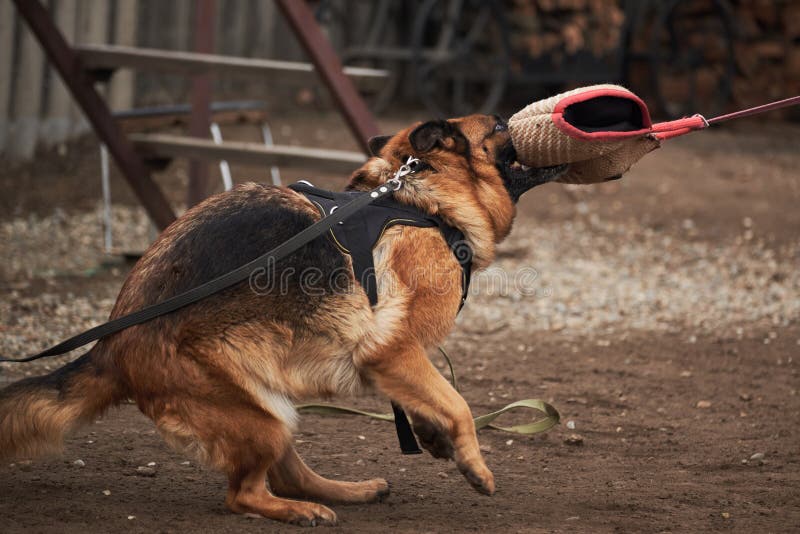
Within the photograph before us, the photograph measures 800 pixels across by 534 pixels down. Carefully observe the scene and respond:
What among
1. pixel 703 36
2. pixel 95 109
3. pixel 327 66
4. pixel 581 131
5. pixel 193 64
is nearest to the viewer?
pixel 581 131

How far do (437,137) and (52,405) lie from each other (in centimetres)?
169

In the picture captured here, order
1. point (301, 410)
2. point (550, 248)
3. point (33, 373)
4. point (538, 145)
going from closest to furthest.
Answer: point (538, 145) → point (301, 410) → point (33, 373) → point (550, 248)

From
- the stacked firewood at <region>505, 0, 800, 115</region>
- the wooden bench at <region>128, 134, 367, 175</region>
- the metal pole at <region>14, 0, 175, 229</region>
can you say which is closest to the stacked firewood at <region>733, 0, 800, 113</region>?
the stacked firewood at <region>505, 0, 800, 115</region>

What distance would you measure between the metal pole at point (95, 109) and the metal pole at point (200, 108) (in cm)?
45

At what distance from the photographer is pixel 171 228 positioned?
350cm

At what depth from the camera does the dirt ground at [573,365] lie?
3.57m

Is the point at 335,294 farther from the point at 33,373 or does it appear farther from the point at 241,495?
the point at 33,373

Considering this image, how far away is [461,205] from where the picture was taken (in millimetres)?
3631

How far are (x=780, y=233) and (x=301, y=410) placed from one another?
19.5ft

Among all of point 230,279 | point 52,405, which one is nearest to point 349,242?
point 230,279

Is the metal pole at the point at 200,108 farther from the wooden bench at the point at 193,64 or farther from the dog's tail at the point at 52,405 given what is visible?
Result: the dog's tail at the point at 52,405

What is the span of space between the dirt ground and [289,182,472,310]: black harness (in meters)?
0.88

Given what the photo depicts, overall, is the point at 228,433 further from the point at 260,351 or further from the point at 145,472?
the point at 145,472

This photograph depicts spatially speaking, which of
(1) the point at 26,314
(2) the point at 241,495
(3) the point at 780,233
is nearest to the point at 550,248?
(3) the point at 780,233
